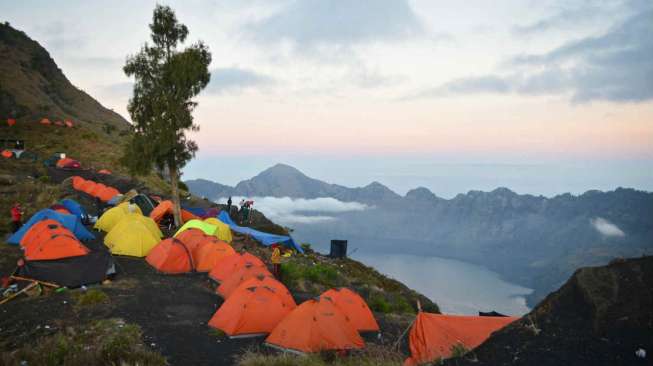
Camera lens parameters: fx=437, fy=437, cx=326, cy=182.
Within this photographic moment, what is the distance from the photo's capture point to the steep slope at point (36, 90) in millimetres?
65312

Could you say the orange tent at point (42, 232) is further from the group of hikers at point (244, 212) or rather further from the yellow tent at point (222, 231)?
the group of hikers at point (244, 212)

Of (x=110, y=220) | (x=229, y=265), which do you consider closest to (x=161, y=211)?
(x=110, y=220)

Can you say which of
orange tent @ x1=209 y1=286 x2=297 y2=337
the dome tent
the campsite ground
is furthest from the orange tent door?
orange tent @ x1=209 y1=286 x2=297 y2=337

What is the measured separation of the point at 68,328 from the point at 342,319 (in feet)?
22.6

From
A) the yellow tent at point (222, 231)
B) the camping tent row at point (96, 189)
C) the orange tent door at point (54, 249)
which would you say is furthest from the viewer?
the camping tent row at point (96, 189)

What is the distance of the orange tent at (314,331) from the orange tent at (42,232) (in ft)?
33.0

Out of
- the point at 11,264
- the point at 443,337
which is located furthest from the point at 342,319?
the point at 11,264

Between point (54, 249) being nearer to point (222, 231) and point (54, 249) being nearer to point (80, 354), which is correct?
point (80, 354)

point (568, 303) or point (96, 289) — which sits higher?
point (568, 303)

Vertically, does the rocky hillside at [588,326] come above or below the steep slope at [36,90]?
below

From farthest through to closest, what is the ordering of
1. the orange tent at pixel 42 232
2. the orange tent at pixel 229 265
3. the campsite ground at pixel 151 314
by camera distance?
the orange tent at pixel 229 265 → the orange tent at pixel 42 232 → the campsite ground at pixel 151 314

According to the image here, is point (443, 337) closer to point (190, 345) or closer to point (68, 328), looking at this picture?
point (190, 345)

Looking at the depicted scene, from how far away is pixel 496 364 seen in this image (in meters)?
5.88

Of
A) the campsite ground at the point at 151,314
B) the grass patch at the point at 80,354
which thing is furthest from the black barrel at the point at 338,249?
the grass patch at the point at 80,354
